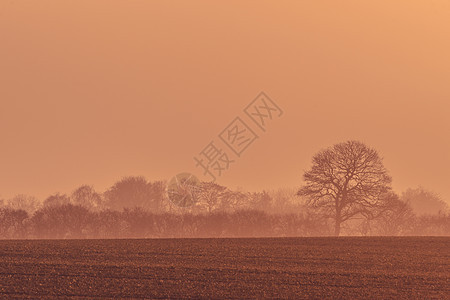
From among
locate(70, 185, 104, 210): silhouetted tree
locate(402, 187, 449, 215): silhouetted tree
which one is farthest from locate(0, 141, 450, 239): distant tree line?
locate(402, 187, 449, 215): silhouetted tree

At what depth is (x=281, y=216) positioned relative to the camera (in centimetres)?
9150

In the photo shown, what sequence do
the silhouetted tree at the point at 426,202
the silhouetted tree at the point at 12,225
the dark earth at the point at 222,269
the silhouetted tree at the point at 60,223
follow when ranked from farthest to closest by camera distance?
the silhouetted tree at the point at 426,202 → the silhouetted tree at the point at 60,223 → the silhouetted tree at the point at 12,225 → the dark earth at the point at 222,269

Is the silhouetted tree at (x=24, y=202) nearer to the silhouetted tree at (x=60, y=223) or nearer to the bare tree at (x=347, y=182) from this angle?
the silhouetted tree at (x=60, y=223)

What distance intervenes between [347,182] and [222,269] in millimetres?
41727

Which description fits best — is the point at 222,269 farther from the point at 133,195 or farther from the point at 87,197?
the point at 87,197

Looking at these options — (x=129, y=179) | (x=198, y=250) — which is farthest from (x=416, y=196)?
(x=198, y=250)

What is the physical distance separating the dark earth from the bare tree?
2365cm

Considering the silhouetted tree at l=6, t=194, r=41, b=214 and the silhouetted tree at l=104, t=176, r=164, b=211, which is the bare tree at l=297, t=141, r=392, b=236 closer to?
the silhouetted tree at l=104, t=176, r=164, b=211

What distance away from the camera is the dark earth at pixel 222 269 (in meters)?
31.1

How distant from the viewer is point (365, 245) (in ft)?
166

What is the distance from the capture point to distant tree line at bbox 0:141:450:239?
7562cm

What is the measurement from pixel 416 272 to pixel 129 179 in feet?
286

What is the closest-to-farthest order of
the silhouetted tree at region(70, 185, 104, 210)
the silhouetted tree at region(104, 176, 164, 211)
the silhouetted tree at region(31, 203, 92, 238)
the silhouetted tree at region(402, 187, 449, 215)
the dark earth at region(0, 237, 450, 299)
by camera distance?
the dark earth at region(0, 237, 450, 299) → the silhouetted tree at region(31, 203, 92, 238) → the silhouetted tree at region(104, 176, 164, 211) → the silhouetted tree at region(70, 185, 104, 210) → the silhouetted tree at region(402, 187, 449, 215)

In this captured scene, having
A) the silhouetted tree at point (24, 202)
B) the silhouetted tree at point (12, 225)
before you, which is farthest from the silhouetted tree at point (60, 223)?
the silhouetted tree at point (24, 202)
